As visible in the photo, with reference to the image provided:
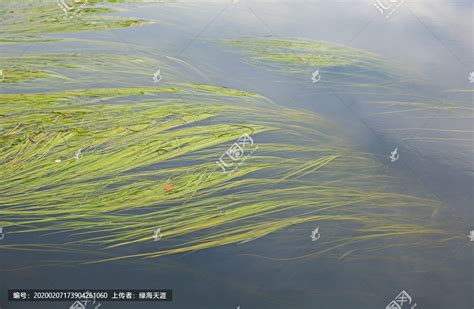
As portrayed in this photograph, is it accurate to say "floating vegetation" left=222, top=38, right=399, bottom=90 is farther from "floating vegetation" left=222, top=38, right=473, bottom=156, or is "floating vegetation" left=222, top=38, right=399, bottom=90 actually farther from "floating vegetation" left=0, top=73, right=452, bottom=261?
"floating vegetation" left=0, top=73, right=452, bottom=261

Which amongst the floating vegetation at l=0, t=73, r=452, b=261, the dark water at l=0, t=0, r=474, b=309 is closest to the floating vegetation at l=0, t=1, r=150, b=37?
the dark water at l=0, t=0, r=474, b=309

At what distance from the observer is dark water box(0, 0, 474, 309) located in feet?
6.24

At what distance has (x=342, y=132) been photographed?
203cm

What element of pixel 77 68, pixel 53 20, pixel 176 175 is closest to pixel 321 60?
pixel 176 175

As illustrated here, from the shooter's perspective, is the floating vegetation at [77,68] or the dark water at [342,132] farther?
the floating vegetation at [77,68]

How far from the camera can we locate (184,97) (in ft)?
6.68

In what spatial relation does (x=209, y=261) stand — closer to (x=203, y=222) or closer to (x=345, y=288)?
(x=203, y=222)

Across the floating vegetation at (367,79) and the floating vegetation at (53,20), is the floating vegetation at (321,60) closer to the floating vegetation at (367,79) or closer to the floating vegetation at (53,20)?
the floating vegetation at (367,79)

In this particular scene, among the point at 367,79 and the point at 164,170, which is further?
the point at 367,79

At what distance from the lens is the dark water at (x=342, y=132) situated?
6.24ft

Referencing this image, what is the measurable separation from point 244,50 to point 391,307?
4.66 feet

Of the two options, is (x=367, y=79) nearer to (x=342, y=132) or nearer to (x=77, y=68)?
(x=342, y=132)

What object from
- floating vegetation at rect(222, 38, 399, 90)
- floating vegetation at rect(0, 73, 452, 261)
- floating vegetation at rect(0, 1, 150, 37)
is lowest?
floating vegetation at rect(0, 73, 452, 261)

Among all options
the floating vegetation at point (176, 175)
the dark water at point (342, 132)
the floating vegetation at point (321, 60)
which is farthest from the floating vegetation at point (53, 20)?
the floating vegetation at point (321, 60)
